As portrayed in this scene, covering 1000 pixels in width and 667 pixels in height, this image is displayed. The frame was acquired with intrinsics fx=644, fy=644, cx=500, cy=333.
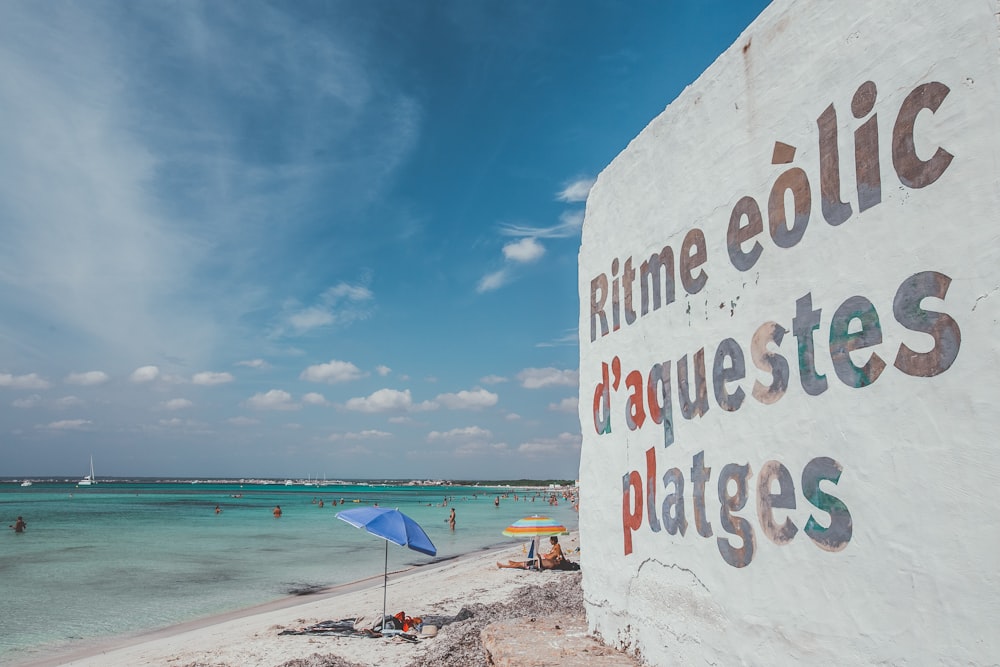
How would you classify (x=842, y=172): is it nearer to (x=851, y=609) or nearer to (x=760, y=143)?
(x=760, y=143)

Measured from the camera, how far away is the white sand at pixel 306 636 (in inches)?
342

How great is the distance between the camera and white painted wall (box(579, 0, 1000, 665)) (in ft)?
7.88

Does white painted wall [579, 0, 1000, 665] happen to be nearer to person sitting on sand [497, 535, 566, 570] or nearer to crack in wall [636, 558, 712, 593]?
crack in wall [636, 558, 712, 593]

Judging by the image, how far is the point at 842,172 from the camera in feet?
9.96

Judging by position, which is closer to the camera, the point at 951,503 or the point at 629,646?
the point at 951,503

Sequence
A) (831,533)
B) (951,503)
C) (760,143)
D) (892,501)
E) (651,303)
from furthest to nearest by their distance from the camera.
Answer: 1. (651,303)
2. (760,143)
3. (831,533)
4. (892,501)
5. (951,503)

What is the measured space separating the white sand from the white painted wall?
5.40m

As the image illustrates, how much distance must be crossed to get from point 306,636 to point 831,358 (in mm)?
9236

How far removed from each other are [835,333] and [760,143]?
4.14 feet

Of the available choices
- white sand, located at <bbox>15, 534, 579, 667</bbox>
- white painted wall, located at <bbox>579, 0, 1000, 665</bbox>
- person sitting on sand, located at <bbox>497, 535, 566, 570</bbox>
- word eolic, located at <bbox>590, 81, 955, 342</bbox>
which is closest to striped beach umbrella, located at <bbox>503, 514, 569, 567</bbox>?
white sand, located at <bbox>15, 534, 579, 667</bbox>

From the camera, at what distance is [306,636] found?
32.0 ft

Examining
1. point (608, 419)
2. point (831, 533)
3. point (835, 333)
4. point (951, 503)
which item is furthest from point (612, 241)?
point (951, 503)

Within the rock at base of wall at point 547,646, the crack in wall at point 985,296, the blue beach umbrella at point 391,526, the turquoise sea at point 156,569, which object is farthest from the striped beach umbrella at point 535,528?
the crack in wall at point 985,296

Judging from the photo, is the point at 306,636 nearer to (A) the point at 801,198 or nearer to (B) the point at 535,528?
(B) the point at 535,528
